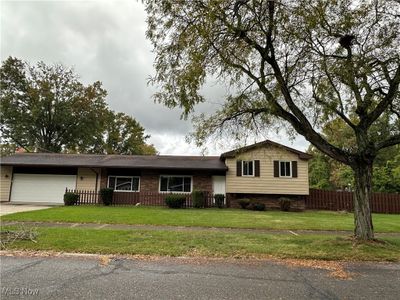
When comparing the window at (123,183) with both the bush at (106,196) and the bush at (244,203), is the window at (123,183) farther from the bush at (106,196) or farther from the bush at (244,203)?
the bush at (244,203)

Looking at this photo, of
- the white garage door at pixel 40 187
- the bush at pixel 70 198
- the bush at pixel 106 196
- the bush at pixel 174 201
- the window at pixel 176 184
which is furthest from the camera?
the window at pixel 176 184

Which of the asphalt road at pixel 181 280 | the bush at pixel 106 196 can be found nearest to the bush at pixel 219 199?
the bush at pixel 106 196

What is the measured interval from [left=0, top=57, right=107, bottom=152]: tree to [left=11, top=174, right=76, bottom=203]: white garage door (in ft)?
44.8

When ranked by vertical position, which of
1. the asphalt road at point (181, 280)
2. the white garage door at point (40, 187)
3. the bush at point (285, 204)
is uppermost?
the white garage door at point (40, 187)

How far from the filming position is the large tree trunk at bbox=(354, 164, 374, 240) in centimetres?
767

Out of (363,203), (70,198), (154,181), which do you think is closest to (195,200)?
(154,181)

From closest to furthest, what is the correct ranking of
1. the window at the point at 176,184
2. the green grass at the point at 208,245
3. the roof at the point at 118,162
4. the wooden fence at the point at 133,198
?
1. the green grass at the point at 208,245
2. the wooden fence at the point at 133,198
3. the roof at the point at 118,162
4. the window at the point at 176,184

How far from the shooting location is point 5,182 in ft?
70.4

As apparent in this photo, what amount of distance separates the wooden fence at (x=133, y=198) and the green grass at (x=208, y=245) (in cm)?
1172

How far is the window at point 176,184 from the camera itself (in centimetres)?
2153

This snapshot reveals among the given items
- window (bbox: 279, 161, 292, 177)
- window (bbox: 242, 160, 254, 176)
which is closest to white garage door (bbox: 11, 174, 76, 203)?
window (bbox: 242, 160, 254, 176)

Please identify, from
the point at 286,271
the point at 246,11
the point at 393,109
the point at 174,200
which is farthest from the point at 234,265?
the point at 174,200

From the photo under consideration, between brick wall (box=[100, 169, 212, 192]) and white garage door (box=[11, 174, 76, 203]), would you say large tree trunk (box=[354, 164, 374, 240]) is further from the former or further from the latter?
white garage door (box=[11, 174, 76, 203])

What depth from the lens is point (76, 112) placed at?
3625cm
